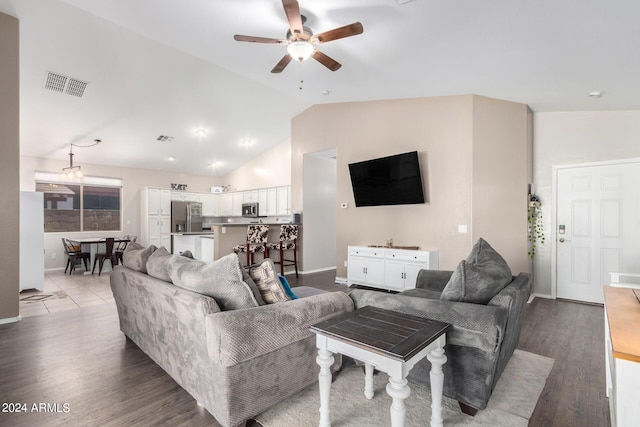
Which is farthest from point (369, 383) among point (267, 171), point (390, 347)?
point (267, 171)

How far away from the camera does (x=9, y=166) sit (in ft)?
11.8

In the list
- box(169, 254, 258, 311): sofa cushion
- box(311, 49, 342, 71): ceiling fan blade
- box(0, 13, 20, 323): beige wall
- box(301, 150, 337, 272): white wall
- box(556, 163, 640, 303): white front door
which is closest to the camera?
box(169, 254, 258, 311): sofa cushion

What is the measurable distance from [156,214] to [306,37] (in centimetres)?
739

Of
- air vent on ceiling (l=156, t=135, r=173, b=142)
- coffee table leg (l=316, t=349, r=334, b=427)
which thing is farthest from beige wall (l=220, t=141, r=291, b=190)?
coffee table leg (l=316, t=349, r=334, b=427)

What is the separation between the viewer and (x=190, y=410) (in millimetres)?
1958

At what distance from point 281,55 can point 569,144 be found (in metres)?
4.20

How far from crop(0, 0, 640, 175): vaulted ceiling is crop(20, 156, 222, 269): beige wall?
0.75m

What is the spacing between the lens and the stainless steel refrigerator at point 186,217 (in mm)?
8977

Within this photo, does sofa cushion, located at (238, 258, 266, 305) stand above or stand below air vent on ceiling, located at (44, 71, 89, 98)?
below

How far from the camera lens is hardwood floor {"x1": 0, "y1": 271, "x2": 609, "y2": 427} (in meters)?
1.90

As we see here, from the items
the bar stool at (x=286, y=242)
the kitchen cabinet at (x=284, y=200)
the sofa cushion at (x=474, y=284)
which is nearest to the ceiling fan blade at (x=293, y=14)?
the sofa cushion at (x=474, y=284)

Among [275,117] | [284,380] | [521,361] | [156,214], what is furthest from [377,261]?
[156,214]

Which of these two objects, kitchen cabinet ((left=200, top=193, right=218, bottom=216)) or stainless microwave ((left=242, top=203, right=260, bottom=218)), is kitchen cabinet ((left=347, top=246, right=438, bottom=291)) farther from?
kitchen cabinet ((left=200, top=193, right=218, bottom=216))

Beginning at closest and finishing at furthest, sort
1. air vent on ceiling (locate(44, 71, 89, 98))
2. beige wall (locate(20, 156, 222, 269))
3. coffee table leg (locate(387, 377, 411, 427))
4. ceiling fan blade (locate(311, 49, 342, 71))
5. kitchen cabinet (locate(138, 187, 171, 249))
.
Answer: coffee table leg (locate(387, 377, 411, 427)) → ceiling fan blade (locate(311, 49, 342, 71)) → air vent on ceiling (locate(44, 71, 89, 98)) → beige wall (locate(20, 156, 222, 269)) → kitchen cabinet (locate(138, 187, 171, 249))
